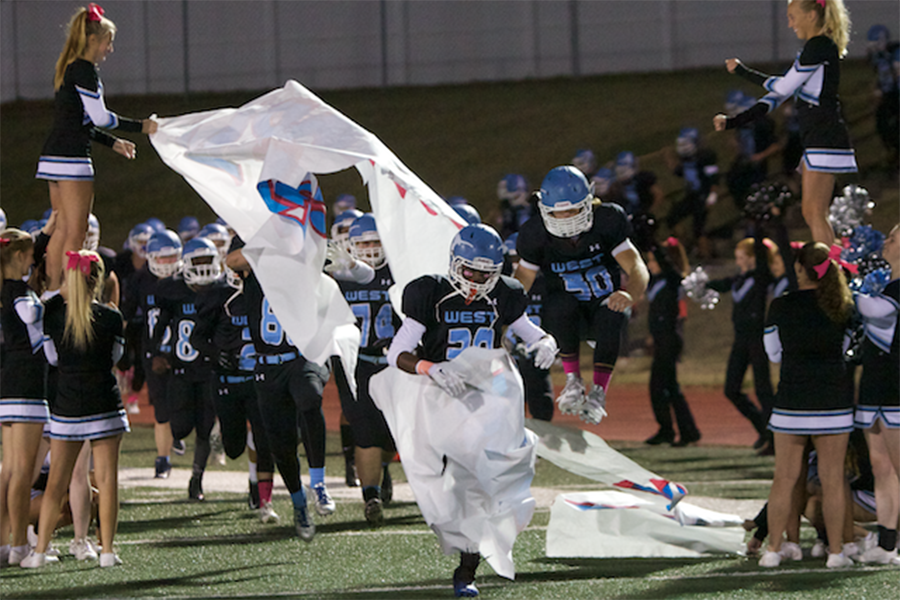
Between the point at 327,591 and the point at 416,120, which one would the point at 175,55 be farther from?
the point at 327,591

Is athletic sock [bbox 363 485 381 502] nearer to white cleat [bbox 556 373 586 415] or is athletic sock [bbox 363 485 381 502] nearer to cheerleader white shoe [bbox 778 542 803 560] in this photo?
white cleat [bbox 556 373 586 415]

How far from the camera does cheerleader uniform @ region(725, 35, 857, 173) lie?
→ 6613mm

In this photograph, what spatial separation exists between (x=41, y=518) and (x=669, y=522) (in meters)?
3.56

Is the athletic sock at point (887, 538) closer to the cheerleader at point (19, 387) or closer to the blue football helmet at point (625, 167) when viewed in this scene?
the cheerleader at point (19, 387)

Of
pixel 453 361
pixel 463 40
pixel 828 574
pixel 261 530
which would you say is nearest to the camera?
pixel 453 361

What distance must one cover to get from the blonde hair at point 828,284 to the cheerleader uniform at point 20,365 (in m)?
4.09

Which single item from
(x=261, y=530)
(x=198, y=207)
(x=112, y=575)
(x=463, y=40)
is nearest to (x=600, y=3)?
(x=463, y=40)

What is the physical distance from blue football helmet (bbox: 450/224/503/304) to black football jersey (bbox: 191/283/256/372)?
2965 mm

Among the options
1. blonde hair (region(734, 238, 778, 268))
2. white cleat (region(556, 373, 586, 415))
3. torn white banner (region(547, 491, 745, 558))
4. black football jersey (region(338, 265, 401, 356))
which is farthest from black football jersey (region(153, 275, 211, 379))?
blonde hair (region(734, 238, 778, 268))

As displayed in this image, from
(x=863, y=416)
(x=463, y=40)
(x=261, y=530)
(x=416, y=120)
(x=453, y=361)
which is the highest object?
(x=463, y=40)

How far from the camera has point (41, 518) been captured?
6.40 m

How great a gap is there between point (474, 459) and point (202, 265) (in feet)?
12.9

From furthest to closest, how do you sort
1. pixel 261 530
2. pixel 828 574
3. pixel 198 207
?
pixel 198 207 < pixel 261 530 < pixel 828 574

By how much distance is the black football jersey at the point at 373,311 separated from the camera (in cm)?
818
